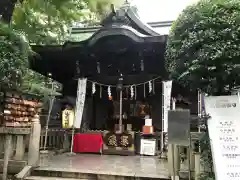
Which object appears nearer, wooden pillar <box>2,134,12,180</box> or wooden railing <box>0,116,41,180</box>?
wooden pillar <box>2,134,12,180</box>

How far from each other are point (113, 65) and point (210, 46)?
7.22m

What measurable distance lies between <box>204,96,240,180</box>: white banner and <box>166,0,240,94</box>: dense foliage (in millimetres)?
311

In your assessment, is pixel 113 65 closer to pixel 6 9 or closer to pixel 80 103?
pixel 80 103

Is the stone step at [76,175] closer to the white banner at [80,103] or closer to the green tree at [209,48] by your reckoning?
the green tree at [209,48]

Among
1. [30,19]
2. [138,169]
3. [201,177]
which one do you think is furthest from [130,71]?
[201,177]

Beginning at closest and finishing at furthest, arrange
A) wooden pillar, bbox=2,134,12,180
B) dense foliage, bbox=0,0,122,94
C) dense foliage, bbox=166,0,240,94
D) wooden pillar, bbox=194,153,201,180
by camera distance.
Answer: dense foliage, bbox=166,0,240,94, wooden pillar, bbox=194,153,201,180, dense foliage, bbox=0,0,122,94, wooden pillar, bbox=2,134,12,180

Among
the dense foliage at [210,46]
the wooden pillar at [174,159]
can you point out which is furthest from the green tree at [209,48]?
the wooden pillar at [174,159]

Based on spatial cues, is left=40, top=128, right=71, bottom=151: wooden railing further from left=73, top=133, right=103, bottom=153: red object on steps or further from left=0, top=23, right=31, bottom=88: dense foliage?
left=0, top=23, right=31, bottom=88: dense foliage

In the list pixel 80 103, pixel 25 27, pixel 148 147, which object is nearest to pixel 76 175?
pixel 80 103

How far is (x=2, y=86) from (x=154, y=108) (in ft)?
26.8

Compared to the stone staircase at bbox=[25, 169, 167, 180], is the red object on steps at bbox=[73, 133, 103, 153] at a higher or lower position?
higher

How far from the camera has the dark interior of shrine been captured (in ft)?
31.8

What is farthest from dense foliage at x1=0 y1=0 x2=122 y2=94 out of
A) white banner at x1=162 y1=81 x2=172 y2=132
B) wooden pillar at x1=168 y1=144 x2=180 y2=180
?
wooden pillar at x1=168 y1=144 x2=180 y2=180

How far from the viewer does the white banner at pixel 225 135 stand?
461 centimetres
